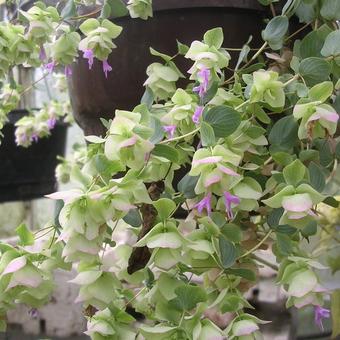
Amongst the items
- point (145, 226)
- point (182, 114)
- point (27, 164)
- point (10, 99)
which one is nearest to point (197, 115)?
point (182, 114)

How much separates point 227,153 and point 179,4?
0.94 feet

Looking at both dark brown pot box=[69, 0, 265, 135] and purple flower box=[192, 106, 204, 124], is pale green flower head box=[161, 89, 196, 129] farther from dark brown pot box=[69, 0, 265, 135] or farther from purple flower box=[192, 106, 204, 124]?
dark brown pot box=[69, 0, 265, 135]

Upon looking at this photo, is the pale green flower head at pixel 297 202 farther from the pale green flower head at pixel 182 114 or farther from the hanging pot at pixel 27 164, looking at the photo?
the hanging pot at pixel 27 164

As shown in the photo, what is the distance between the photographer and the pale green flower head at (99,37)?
0.50 m

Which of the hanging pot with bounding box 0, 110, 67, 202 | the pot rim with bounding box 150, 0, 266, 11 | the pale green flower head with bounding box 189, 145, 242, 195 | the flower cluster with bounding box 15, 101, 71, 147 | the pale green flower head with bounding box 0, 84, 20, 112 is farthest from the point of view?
the hanging pot with bounding box 0, 110, 67, 202

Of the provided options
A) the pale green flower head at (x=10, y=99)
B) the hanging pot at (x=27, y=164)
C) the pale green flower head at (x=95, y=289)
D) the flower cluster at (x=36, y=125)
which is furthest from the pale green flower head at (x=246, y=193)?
the hanging pot at (x=27, y=164)

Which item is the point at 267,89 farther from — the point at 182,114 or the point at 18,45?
the point at 18,45

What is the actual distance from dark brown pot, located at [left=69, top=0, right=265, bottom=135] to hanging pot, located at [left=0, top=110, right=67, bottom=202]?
756 mm

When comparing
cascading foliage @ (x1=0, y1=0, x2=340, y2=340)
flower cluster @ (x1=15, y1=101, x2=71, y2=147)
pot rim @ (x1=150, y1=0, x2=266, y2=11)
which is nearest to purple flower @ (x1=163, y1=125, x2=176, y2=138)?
cascading foliage @ (x1=0, y1=0, x2=340, y2=340)

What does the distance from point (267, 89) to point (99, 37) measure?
160mm

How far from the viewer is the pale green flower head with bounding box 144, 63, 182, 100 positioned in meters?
0.51

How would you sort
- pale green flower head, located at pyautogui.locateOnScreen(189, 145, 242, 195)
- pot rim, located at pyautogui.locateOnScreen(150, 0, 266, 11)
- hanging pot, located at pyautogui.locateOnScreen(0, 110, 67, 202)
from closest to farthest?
pale green flower head, located at pyautogui.locateOnScreen(189, 145, 242, 195) → pot rim, located at pyautogui.locateOnScreen(150, 0, 266, 11) → hanging pot, located at pyautogui.locateOnScreen(0, 110, 67, 202)

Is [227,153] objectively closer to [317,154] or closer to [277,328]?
[317,154]

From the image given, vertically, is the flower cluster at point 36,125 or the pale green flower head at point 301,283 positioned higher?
the pale green flower head at point 301,283
